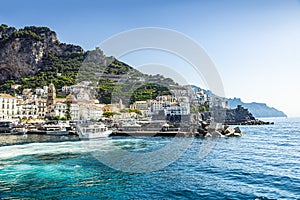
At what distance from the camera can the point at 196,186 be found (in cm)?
1008

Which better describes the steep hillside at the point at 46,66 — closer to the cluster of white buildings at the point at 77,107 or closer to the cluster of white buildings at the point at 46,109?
the cluster of white buildings at the point at 77,107

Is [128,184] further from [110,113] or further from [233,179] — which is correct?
[110,113]

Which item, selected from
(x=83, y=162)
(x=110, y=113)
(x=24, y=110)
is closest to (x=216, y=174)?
(x=83, y=162)

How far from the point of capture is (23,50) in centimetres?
9081

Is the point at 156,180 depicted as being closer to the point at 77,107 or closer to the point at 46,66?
the point at 77,107

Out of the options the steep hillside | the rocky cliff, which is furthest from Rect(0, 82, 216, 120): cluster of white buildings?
the rocky cliff

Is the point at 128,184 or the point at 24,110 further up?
the point at 24,110

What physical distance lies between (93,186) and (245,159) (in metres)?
10.6

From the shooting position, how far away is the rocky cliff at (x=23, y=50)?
87.5m

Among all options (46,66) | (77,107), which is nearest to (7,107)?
(77,107)

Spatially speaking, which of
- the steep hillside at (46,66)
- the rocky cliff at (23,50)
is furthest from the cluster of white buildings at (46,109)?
the rocky cliff at (23,50)

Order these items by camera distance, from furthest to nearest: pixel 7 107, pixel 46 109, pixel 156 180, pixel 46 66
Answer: pixel 46 66, pixel 46 109, pixel 7 107, pixel 156 180

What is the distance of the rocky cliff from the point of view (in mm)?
87500

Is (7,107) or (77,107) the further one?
(77,107)
